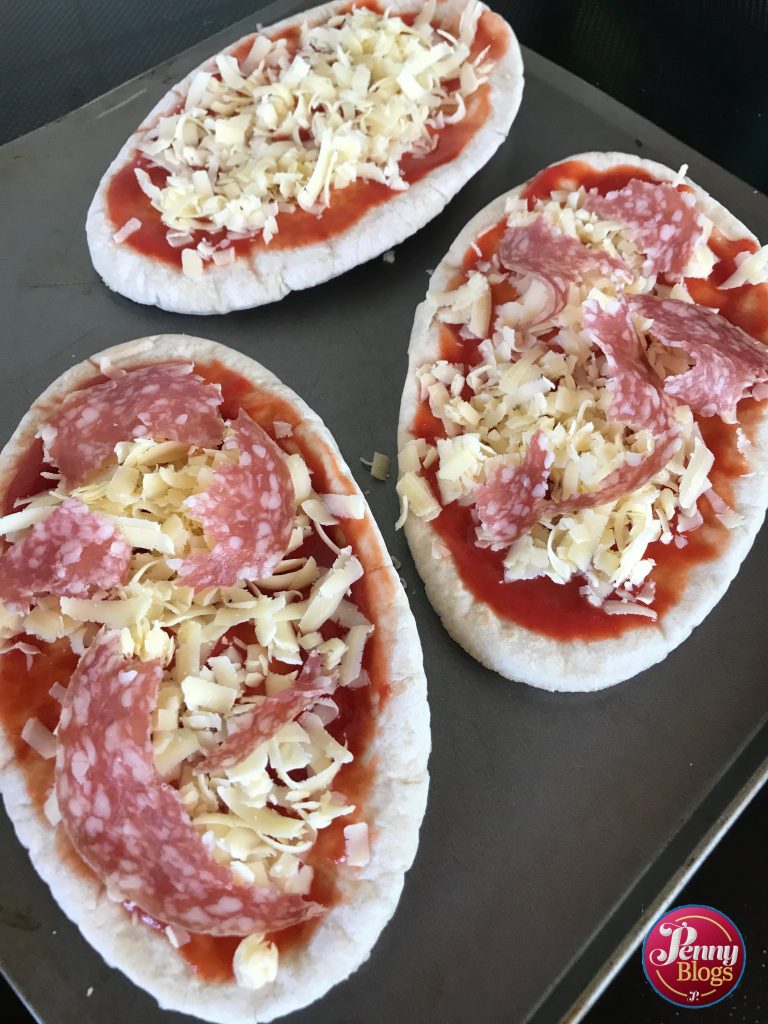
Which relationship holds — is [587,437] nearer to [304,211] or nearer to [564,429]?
[564,429]

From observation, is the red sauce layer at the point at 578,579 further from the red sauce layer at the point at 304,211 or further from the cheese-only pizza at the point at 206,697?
the red sauce layer at the point at 304,211

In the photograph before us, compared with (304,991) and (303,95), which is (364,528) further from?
(303,95)

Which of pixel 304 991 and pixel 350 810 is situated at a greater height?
pixel 350 810

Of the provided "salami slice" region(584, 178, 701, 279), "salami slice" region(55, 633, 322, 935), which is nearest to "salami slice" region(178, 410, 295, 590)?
"salami slice" region(55, 633, 322, 935)

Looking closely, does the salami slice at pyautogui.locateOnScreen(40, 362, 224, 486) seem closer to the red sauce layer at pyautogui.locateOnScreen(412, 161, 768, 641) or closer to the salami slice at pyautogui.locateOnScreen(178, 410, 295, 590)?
the salami slice at pyautogui.locateOnScreen(178, 410, 295, 590)

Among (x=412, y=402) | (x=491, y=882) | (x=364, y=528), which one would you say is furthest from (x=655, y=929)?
(x=412, y=402)

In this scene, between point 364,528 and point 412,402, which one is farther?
point 412,402

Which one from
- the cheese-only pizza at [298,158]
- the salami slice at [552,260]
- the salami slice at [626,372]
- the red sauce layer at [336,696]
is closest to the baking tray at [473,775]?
the cheese-only pizza at [298,158]
